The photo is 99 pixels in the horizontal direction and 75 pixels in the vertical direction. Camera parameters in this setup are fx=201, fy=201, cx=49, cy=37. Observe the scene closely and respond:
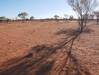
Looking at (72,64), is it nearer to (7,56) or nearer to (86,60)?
(86,60)

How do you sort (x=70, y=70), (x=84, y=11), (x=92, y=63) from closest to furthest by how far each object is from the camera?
(x=70, y=70)
(x=92, y=63)
(x=84, y=11)

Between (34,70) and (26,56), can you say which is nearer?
(34,70)

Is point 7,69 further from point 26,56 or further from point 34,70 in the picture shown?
point 26,56

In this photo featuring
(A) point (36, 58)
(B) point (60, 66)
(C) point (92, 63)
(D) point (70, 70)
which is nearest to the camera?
(D) point (70, 70)

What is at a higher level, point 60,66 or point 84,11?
point 84,11

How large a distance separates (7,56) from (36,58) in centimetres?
176

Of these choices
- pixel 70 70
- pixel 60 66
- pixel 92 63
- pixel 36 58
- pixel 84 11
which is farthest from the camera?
pixel 84 11

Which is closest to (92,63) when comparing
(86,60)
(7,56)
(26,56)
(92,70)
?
(86,60)

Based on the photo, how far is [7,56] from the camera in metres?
11.8

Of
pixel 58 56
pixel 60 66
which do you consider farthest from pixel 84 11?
pixel 60 66

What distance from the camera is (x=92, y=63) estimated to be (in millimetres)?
10516

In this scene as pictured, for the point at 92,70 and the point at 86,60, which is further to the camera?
the point at 86,60

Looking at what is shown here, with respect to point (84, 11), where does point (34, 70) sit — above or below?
below

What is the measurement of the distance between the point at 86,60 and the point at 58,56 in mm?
1743
